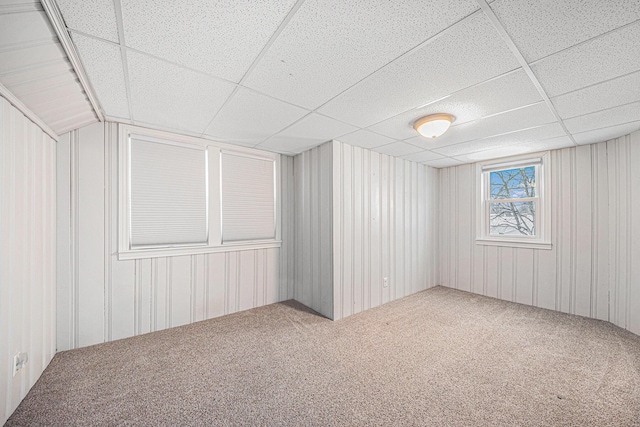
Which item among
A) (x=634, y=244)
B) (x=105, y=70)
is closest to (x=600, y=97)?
(x=634, y=244)

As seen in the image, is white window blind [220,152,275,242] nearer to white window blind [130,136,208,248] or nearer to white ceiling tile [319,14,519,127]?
white window blind [130,136,208,248]

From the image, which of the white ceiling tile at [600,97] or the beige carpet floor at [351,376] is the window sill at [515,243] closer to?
the beige carpet floor at [351,376]

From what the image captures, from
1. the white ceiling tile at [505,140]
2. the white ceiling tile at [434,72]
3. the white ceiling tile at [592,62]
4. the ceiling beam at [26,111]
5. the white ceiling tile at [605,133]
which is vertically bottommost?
the ceiling beam at [26,111]

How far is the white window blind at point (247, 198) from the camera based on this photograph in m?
3.36

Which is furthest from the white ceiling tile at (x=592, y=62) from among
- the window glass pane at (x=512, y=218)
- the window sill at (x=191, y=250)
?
the window sill at (x=191, y=250)

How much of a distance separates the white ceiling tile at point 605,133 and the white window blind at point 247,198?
150 inches

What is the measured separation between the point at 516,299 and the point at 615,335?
3.68 feet

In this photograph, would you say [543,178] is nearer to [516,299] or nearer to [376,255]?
[516,299]

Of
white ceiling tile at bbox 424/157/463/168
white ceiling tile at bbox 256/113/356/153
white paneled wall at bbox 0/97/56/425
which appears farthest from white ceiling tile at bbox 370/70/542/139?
white paneled wall at bbox 0/97/56/425

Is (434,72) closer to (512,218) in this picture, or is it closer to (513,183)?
(513,183)

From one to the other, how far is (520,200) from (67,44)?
5.09m

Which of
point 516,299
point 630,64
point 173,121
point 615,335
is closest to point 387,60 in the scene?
point 630,64

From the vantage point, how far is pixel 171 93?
1990 millimetres

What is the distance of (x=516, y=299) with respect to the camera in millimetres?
3795
